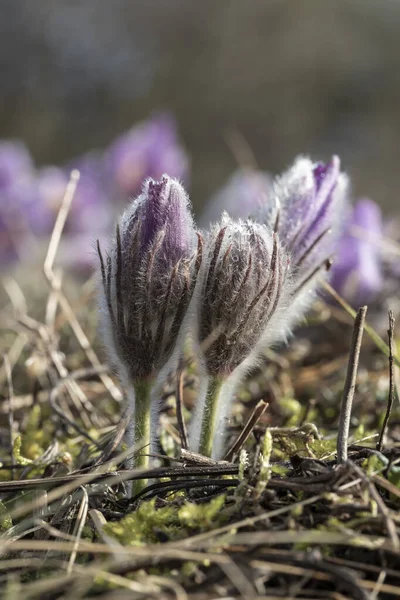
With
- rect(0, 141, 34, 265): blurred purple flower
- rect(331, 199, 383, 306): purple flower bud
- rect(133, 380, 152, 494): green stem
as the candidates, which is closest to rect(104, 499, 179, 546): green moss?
rect(133, 380, 152, 494): green stem

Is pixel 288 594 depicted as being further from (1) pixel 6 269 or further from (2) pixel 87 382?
(1) pixel 6 269

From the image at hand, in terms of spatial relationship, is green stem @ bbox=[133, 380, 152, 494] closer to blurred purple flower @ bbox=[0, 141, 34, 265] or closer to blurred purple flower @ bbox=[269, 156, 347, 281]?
blurred purple flower @ bbox=[269, 156, 347, 281]

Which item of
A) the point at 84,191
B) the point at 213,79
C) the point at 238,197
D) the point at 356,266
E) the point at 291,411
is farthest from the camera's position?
the point at 213,79

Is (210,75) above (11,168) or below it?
above

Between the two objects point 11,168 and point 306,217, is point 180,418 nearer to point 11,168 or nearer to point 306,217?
point 306,217

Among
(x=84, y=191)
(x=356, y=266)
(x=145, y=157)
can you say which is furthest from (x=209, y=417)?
(x=84, y=191)

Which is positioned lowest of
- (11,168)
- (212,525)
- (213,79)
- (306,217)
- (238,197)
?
Answer: (212,525)

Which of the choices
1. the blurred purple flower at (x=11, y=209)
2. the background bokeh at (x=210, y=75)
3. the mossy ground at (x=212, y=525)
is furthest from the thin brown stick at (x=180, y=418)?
the background bokeh at (x=210, y=75)

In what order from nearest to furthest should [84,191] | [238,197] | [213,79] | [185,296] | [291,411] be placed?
[185,296], [291,411], [238,197], [84,191], [213,79]
